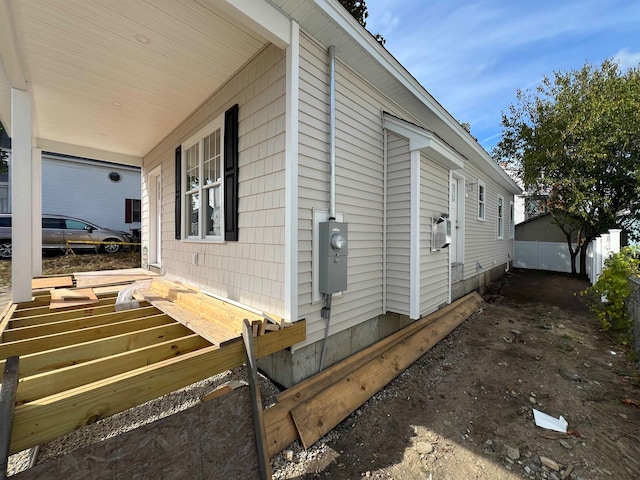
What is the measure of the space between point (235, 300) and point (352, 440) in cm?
207

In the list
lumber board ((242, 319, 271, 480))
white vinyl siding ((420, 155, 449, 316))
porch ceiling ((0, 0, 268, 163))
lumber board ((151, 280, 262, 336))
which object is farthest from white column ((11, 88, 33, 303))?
white vinyl siding ((420, 155, 449, 316))

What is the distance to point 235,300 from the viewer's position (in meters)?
3.71

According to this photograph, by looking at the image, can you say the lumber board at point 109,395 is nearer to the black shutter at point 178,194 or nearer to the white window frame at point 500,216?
the black shutter at point 178,194

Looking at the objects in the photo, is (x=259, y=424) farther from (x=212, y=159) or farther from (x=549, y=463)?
(x=212, y=159)

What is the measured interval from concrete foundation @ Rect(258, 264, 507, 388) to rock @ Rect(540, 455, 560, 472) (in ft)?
6.48

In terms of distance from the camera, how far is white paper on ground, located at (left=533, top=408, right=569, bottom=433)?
2.66 m

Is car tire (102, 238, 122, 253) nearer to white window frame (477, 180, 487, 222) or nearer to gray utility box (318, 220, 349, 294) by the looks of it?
gray utility box (318, 220, 349, 294)

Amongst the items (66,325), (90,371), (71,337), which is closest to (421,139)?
(90,371)

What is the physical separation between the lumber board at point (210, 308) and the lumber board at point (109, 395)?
0.36 m

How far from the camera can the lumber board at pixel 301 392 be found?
2438mm

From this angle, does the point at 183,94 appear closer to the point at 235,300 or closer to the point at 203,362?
the point at 235,300

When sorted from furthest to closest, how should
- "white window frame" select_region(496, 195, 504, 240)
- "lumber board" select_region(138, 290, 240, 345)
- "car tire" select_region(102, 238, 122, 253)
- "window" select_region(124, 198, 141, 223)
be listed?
"window" select_region(124, 198, 141, 223)
"car tire" select_region(102, 238, 122, 253)
"white window frame" select_region(496, 195, 504, 240)
"lumber board" select_region(138, 290, 240, 345)

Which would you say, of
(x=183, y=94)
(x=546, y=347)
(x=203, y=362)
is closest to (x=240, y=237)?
(x=203, y=362)

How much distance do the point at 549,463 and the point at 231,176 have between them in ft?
13.8
